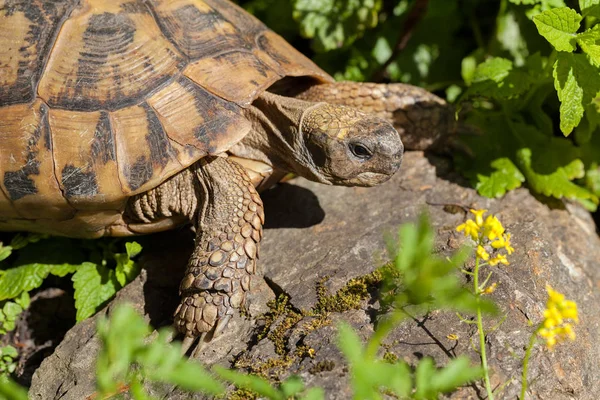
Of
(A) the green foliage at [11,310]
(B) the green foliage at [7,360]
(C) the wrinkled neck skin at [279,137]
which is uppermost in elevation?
(C) the wrinkled neck skin at [279,137]

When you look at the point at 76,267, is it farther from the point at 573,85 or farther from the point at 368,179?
the point at 573,85

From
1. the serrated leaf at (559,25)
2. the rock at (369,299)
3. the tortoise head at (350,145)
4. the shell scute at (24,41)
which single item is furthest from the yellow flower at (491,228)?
the shell scute at (24,41)

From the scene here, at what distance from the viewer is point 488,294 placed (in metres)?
2.51

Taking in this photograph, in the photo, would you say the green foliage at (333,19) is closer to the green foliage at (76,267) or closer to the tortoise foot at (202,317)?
the green foliage at (76,267)

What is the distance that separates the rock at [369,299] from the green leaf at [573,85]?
1.83ft

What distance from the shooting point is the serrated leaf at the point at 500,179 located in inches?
129

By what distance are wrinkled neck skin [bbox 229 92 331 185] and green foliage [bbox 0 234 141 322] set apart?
30.0 inches

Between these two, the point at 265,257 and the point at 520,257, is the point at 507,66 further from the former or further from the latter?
the point at 265,257

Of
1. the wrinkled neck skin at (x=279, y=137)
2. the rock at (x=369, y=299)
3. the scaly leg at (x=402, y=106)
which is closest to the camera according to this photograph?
the rock at (x=369, y=299)

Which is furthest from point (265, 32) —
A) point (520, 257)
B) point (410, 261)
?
point (410, 261)

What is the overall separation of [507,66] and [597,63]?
1.96 feet

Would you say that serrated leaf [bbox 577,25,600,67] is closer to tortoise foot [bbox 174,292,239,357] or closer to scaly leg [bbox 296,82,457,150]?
scaly leg [bbox 296,82,457,150]

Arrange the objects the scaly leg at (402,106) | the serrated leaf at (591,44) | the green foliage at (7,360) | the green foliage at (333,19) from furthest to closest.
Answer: the green foliage at (333,19)
the scaly leg at (402,106)
the green foliage at (7,360)
the serrated leaf at (591,44)

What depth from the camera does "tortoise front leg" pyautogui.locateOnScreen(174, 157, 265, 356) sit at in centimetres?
263
